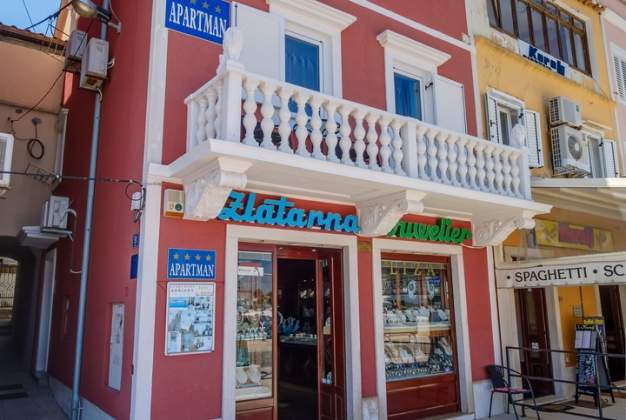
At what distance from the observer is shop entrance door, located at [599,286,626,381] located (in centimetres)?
1198

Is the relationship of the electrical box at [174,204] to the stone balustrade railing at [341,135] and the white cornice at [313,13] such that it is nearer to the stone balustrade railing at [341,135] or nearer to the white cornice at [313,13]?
the stone balustrade railing at [341,135]

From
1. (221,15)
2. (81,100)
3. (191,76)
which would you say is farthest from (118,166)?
(81,100)

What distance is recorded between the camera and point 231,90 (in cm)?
543

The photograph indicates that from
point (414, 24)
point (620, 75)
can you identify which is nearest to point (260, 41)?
point (414, 24)

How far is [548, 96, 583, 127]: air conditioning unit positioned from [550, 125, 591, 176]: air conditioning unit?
0.41 ft

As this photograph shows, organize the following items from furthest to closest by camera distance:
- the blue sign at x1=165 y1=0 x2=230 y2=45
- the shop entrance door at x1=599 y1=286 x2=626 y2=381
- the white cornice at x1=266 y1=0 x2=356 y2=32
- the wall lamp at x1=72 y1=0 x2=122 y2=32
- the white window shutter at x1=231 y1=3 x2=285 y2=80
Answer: the shop entrance door at x1=599 y1=286 x2=626 y2=381 → the white cornice at x1=266 y1=0 x2=356 y2=32 → the wall lamp at x1=72 y1=0 x2=122 y2=32 → the white window shutter at x1=231 y1=3 x2=285 y2=80 → the blue sign at x1=165 y1=0 x2=230 y2=45

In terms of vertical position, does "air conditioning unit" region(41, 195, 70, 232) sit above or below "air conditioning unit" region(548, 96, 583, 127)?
below

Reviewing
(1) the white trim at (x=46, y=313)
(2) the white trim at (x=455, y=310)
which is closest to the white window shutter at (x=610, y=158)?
(2) the white trim at (x=455, y=310)

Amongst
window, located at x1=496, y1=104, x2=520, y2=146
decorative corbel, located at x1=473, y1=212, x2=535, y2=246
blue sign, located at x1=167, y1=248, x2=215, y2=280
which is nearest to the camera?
blue sign, located at x1=167, y1=248, x2=215, y2=280

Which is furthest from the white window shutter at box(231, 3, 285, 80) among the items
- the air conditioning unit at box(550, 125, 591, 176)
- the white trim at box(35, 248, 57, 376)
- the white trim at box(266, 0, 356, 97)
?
the air conditioning unit at box(550, 125, 591, 176)

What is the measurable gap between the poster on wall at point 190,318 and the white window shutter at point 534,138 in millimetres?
7154

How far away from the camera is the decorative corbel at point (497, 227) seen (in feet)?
27.6

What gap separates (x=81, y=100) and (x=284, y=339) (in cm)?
613

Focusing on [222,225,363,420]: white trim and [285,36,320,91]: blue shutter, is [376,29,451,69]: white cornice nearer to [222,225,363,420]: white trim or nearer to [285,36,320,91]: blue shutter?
[285,36,320,91]: blue shutter
